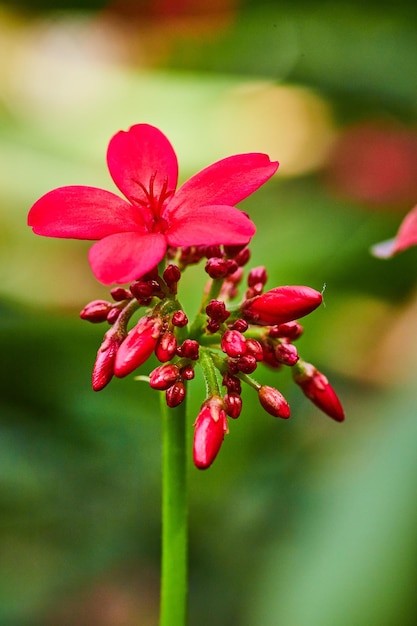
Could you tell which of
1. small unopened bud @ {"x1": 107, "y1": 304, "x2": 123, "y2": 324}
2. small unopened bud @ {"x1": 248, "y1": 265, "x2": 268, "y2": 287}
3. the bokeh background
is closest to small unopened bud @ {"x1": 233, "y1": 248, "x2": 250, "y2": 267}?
small unopened bud @ {"x1": 248, "y1": 265, "x2": 268, "y2": 287}

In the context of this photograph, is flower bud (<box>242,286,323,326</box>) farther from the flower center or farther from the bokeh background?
the bokeh background

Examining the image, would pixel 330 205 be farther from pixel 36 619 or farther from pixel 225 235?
pixel 225 235

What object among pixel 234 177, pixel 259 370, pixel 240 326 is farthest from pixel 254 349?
pixel 259 370

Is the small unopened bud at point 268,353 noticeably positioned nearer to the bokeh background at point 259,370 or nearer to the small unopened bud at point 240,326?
the small unopened bud at point 240,326

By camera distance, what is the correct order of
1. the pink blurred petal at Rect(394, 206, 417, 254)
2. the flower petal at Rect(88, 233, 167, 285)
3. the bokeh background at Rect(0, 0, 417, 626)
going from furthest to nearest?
the bokeh background at Rect(0, 0, 417, 626) < the pink blurred petal at Rect(394, 206, 417, 254) < the flower petal at Rect(88, 233, 167, 285)

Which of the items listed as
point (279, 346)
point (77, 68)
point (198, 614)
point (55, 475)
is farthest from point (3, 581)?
point (77, 68)

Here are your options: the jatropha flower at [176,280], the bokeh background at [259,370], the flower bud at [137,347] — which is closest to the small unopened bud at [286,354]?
the jatropha flower at [176,280]

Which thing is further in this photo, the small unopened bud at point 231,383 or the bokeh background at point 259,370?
the bokeh background at point 259,370
